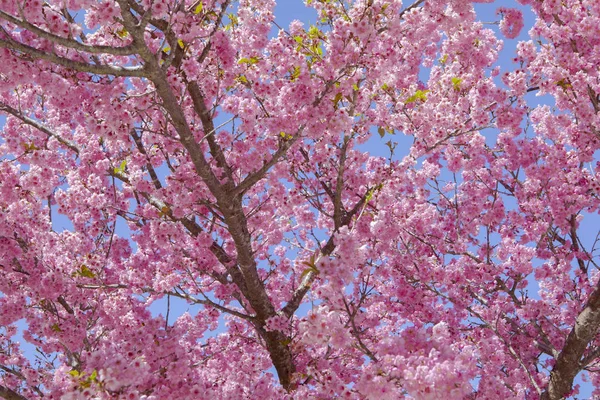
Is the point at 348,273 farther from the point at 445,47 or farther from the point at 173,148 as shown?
the point at 445,47

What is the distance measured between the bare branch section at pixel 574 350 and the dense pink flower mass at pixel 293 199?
0.10 feet

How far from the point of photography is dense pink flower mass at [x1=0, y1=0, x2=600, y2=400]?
5.99 metres

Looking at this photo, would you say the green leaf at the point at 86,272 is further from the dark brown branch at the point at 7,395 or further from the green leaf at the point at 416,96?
the green leaf at the point at 416,96

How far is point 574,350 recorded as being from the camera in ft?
27.0

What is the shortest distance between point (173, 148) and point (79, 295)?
2915 mm

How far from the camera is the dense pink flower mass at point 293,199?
5.99 meters

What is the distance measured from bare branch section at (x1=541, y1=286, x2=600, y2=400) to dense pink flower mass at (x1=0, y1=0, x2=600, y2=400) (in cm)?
3

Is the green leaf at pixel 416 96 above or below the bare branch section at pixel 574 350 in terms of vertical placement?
above

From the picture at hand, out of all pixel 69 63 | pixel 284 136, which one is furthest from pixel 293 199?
pixel 69 63

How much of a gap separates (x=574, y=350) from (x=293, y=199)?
4.95m

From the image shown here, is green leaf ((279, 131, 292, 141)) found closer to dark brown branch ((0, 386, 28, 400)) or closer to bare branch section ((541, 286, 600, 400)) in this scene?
dark brown branch ((0, 386, 28, 400))

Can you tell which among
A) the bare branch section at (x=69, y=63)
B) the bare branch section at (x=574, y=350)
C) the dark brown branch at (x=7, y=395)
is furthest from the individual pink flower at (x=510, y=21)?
the dark brown branch at (x=7, y=395)

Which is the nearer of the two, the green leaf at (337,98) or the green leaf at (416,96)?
the green leaf at (337,98)

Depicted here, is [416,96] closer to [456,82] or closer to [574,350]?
[456,82]
